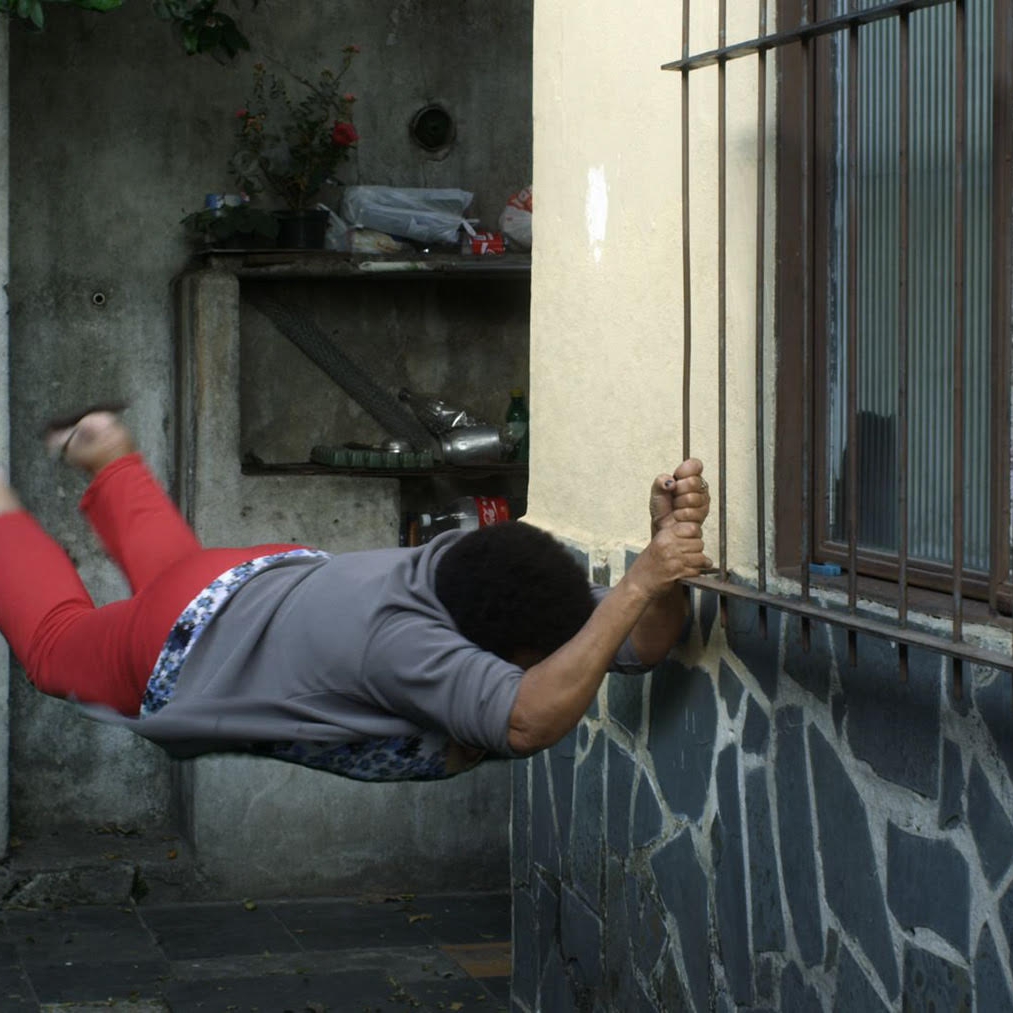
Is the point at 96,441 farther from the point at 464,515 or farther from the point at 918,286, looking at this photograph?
the point at 464,515

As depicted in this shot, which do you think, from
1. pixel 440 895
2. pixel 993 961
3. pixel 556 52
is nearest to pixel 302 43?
pixel 556 52

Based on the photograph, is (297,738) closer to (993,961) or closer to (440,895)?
(993,961)

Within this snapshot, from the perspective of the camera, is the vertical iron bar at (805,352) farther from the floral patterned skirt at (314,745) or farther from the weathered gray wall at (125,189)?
the weathered gray wall at (125,189)

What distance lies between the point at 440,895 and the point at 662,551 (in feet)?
14.0

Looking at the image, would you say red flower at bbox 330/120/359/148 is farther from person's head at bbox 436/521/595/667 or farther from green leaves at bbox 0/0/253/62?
person's head at bbox 436/521/595/667

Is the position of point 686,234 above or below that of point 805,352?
above

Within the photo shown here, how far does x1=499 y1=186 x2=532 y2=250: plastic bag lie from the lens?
24.0 feet

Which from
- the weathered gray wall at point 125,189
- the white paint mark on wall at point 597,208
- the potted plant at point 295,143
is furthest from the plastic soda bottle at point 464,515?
the white paint mark on wall at point 597,208

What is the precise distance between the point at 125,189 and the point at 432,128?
→ 4.37 ft

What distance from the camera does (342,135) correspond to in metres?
7.15

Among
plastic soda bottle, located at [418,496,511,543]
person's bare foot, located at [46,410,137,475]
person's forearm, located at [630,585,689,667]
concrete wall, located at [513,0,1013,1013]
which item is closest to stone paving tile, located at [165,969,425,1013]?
concrete wall, located at [513,0,1013,1013]

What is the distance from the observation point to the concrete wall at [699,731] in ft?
10.1

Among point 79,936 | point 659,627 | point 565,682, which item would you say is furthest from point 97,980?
point 565,682

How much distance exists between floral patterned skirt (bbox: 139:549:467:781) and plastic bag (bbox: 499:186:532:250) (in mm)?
3798
